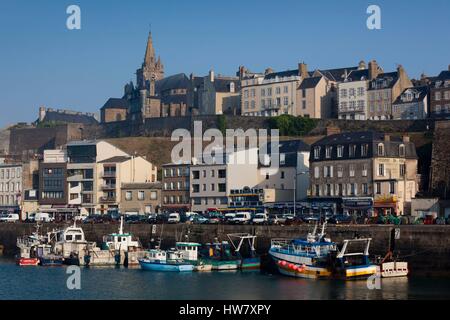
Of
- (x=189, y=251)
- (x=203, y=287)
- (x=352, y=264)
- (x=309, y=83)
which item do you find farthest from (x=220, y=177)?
(x=203, y=287)

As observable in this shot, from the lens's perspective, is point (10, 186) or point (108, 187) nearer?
point (108, 187)

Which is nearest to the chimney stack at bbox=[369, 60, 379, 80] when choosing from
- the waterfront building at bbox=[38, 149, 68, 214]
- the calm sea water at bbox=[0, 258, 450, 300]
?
the waterfront building at bbox=[38, 149, 68, 214]

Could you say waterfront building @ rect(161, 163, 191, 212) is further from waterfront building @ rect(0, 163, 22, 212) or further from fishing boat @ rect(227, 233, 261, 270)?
fishing boat @ rect(227, 233, 261, 270)

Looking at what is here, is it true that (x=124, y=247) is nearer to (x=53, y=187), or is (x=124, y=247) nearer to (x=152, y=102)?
(x=53, y=187)

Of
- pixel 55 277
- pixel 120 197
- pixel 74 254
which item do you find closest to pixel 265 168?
pixel 120 197

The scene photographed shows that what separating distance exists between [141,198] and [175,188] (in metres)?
4.25

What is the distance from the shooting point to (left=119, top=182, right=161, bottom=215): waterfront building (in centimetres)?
9200

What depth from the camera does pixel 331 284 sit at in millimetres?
50750

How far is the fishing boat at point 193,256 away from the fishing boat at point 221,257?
14.2 inches

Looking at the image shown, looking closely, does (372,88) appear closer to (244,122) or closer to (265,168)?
(244,122)

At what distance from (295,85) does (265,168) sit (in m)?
29.4

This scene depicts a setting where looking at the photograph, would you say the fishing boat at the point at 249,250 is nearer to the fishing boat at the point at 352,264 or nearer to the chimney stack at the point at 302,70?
the fishing boat at the point at 352,264

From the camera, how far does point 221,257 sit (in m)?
61.0

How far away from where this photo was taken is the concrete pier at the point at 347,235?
5462 centimetres
